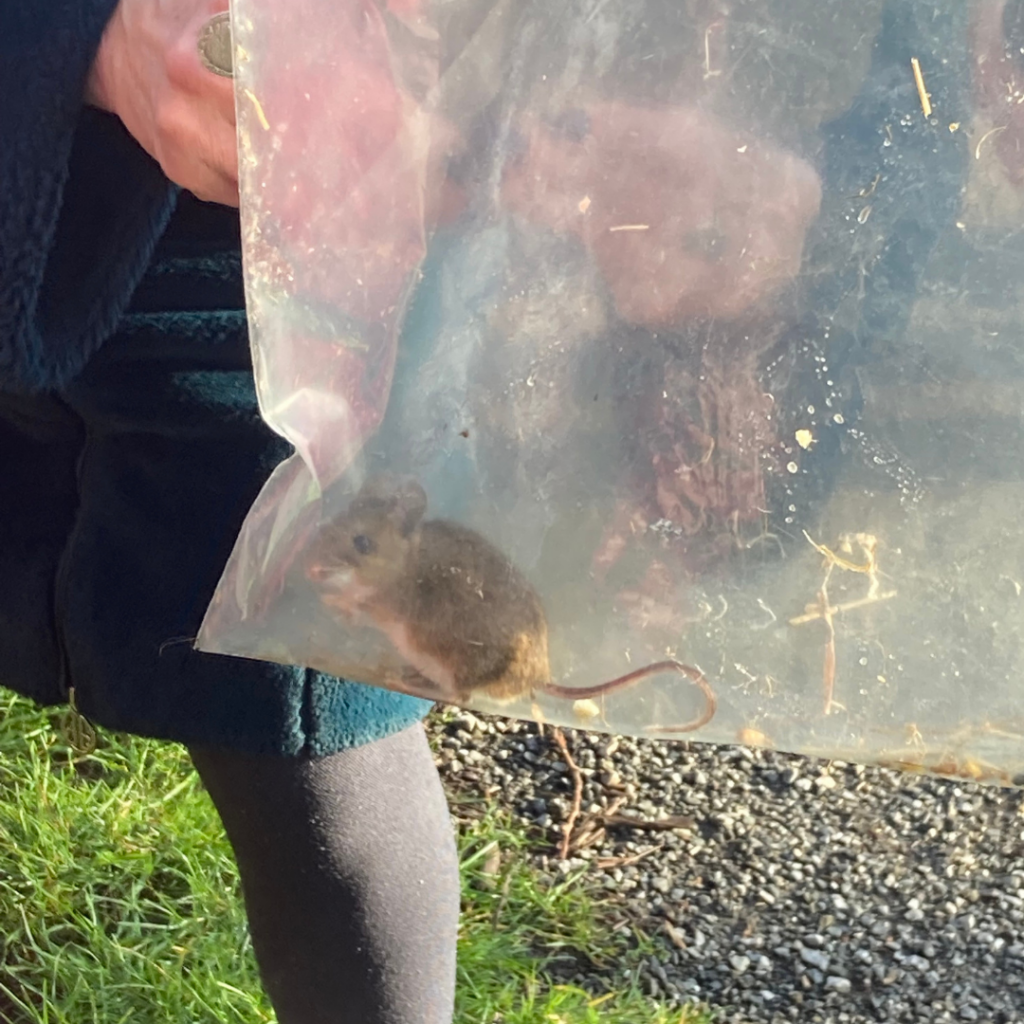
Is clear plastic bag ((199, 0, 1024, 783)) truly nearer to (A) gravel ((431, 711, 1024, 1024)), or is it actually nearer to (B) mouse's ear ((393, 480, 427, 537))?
(B) mouse's ear ((393, 480, 427, 537))

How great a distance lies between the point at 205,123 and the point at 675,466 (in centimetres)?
24

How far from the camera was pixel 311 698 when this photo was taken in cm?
79

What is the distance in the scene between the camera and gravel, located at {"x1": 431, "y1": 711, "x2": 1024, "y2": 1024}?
121cm

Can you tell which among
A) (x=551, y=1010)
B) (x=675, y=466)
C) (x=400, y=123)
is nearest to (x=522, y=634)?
(x=675, y=466)

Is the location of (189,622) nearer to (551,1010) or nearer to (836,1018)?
(551,1010)

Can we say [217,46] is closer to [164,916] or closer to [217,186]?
[217,186]

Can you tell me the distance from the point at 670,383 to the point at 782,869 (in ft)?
2.83

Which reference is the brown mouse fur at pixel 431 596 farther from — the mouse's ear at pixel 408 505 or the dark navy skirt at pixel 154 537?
the dark navy skirt at pixel 154 537

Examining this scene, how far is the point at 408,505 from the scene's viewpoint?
1.85 feet

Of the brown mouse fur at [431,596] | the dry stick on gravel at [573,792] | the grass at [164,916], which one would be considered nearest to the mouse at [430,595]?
the brown mouse fur at [431,596]

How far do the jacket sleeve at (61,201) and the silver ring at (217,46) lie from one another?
11cm

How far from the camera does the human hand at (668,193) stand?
1.76 ft

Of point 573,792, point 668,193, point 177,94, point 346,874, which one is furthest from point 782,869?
point 177,94

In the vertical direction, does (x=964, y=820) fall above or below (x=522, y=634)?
below
